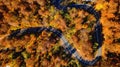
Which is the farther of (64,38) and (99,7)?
(99,7)

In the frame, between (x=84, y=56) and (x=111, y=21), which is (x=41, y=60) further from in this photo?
(x=111, y=21)

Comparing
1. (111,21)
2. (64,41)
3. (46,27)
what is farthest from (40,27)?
(111,21)

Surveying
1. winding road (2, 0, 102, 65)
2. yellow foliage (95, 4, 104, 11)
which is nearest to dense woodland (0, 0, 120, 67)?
yellow foliage (95, 4, 104, 11)

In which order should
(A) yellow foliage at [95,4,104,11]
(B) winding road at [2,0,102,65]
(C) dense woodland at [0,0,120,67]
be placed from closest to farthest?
(C) dense woodland at [0,0,120,67], (B) winding road at [2,0,102,65], (A) yellow foliage at [95,4,104,11]

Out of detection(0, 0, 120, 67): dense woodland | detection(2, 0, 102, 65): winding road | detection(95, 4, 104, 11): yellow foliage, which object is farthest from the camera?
detection(95, 4, 104, 11): yellow foliage

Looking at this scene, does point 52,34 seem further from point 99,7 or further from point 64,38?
point 99,7

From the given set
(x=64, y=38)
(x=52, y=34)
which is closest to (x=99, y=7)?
(x=64, y=38)

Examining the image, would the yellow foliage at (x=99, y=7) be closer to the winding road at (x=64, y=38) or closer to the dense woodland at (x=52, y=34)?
the dense woodland at (x=52, y=34)

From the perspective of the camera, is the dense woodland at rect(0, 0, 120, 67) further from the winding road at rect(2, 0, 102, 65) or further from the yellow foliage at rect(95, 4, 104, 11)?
the winding road at rect(2, 0, 102, 65)

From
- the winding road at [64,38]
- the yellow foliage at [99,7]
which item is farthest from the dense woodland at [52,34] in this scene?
the winding road at [64,38]
